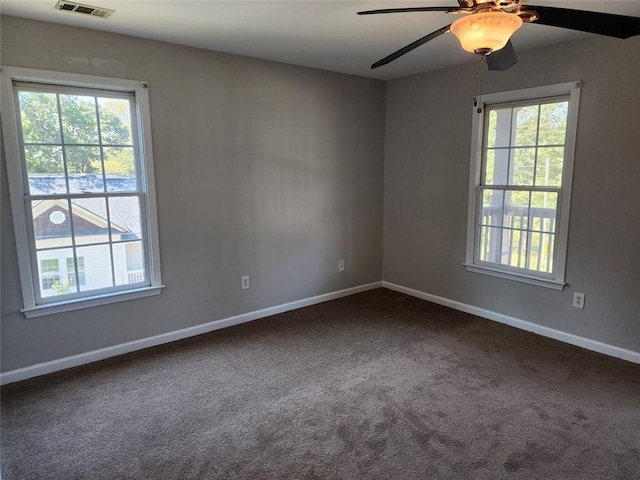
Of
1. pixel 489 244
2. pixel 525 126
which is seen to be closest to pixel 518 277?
pixel 489 244

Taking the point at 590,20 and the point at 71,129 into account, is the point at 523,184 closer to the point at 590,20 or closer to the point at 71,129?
the point at 590,20

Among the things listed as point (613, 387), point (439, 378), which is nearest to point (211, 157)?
point (439, 378)

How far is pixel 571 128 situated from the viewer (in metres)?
3.18

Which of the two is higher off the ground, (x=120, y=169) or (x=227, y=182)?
(x=120, y=169)

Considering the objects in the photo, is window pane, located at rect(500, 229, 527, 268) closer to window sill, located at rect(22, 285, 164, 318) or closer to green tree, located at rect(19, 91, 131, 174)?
window sill, located at rect(22, 285, 164, 318)

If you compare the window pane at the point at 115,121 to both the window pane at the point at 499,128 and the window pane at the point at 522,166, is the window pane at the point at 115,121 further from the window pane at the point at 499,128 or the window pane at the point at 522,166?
the window pane at the point at 522,166

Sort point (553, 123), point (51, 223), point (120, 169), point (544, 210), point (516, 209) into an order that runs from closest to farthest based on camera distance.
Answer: point (51, 223), point (120, 169), point (553, 123), point (544, 210), point (516, 209)

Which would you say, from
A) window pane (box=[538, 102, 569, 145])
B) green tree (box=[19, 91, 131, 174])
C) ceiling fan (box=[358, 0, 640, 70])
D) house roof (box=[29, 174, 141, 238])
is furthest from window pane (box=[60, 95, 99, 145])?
window pane (box=[538, 102, 569, 145])

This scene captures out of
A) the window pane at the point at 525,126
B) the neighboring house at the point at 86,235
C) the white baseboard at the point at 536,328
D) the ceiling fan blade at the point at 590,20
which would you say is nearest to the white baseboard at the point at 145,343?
the neighboring house at the point at 86,235

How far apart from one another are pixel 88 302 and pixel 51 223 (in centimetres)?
62

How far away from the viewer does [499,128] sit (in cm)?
372

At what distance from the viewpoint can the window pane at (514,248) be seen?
3.66 m

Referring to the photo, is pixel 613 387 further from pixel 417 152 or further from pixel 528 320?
pixel 417 152

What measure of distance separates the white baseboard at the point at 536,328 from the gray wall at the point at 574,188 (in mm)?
43
